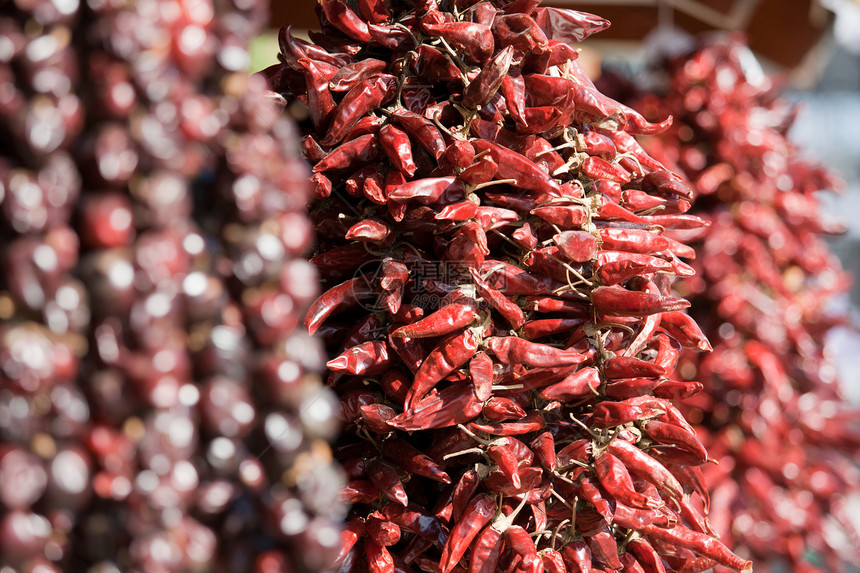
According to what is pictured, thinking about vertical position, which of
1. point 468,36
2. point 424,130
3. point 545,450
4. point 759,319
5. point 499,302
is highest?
point 468,36

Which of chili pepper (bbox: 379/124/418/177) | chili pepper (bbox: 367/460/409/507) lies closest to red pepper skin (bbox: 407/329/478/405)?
chili pepper (bbox: 367/460/409/507)

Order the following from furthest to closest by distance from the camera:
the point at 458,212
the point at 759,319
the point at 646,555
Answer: the point at 759,319, the point at 646,555, the point at 458,212

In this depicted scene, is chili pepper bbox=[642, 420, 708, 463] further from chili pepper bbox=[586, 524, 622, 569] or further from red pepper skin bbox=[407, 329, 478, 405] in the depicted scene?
red pepper skin bbox=[407, 329, 478, 405]

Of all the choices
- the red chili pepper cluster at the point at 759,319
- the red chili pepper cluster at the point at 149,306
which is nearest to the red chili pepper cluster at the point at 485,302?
the red chili pepper cluster at the point at 149,306

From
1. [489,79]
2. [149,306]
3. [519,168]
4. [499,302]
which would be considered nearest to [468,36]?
[489,79]

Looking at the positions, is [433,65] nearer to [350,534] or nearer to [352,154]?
[352,154]

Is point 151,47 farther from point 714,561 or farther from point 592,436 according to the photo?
point 714,561
